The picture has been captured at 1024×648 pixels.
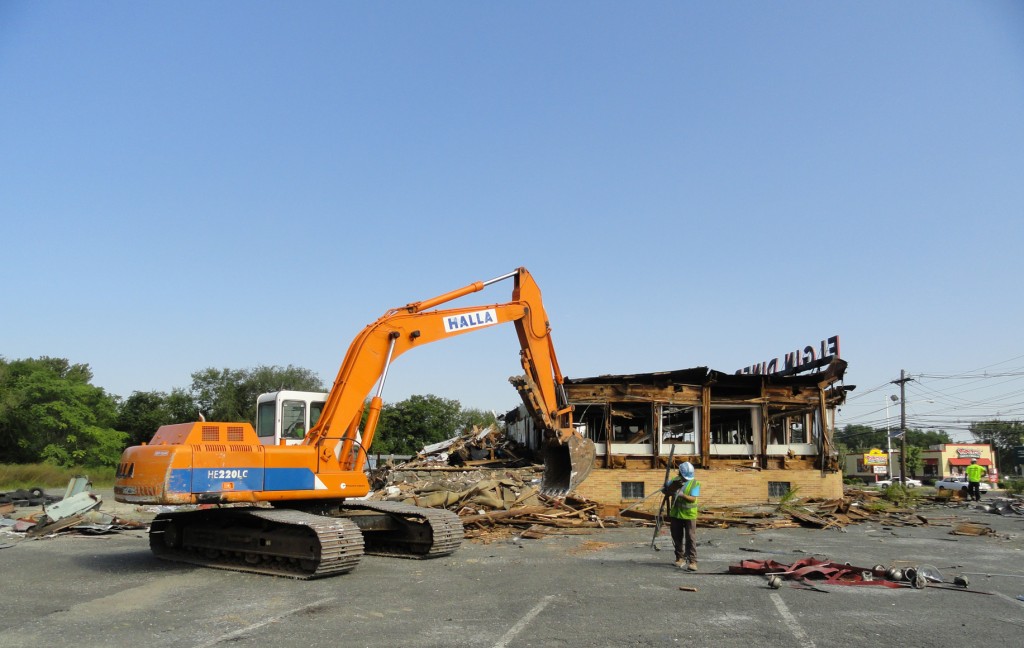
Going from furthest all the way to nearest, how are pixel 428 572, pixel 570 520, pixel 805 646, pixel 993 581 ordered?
pixel 570 520 < pixel 428 572 < pixel 993 581 < pixel 805 646

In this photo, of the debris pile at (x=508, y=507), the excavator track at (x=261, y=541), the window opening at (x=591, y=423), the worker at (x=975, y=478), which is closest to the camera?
the excavator track at (x=261, y=541)

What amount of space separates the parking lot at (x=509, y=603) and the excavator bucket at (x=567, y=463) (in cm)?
445

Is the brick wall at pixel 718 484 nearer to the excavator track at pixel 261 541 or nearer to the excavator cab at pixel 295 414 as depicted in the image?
the excavator cab at pixel 295 414

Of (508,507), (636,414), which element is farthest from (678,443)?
(508,507)

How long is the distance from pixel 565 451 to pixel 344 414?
7.82 m

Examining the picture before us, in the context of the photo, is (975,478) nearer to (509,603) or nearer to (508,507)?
(508,507)

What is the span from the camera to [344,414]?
497 inches

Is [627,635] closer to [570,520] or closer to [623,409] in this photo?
[570,520]

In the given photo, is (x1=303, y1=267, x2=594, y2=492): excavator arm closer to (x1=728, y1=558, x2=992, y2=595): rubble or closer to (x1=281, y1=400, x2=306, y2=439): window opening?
(x1=281, y1=400, x2=306, y2=439): window opening

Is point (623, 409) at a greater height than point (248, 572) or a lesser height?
greater

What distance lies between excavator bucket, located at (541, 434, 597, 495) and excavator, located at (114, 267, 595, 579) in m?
4.41

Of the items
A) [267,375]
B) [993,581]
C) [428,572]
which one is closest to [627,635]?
[428,572]

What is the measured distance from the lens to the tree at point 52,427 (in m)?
51.5

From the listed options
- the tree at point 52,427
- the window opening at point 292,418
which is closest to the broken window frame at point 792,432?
the window opening at point 292,418
